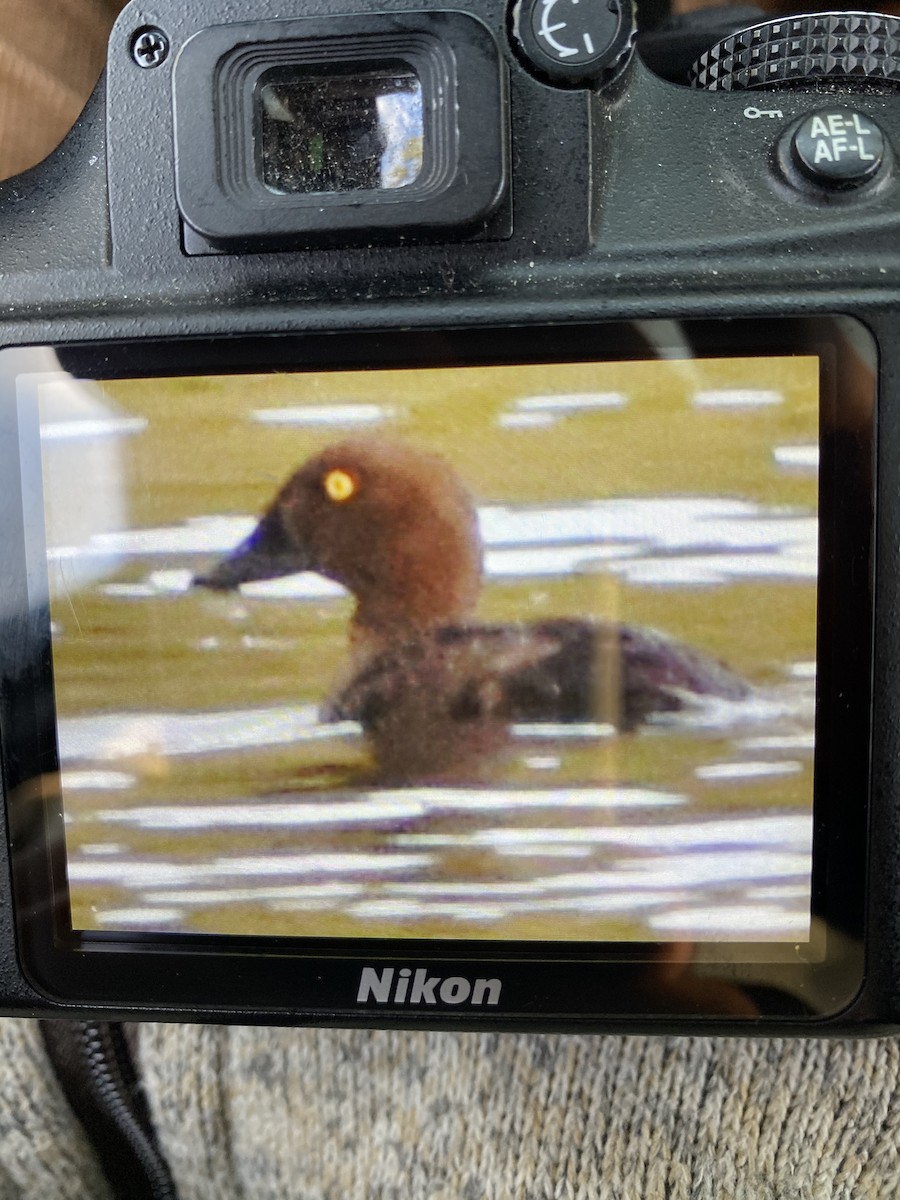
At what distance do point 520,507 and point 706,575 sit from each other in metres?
0.06

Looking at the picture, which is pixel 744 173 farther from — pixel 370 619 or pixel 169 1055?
pixel 169 1055

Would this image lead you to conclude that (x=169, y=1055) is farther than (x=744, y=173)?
Yes

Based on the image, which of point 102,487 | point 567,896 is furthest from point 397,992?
point 102,487

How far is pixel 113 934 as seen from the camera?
0.30m

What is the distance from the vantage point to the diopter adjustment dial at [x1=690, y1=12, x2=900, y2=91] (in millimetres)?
262

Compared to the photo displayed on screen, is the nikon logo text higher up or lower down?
lower down

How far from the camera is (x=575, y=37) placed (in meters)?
0.26

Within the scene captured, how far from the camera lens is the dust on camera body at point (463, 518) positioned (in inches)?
10.3

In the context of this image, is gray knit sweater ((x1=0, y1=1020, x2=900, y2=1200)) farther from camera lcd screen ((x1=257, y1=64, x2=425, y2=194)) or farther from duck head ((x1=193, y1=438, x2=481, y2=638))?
camera lcd screen ((x1=257, y1=64, x2=425, y2=194))

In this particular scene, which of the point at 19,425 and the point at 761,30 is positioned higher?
the point at 761,30

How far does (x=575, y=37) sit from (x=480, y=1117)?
1.13ft

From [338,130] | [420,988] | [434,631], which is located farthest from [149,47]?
[420,988]

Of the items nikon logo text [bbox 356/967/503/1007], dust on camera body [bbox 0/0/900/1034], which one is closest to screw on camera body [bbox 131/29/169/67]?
dust on camera body [bbox 0/0/900/1034]

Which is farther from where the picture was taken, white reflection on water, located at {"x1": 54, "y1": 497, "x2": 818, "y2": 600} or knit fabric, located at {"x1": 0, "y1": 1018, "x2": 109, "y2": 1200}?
knit fabric, located at {"x1": 0, "y1": 1018, "x2": 109, "y2": 1200}
